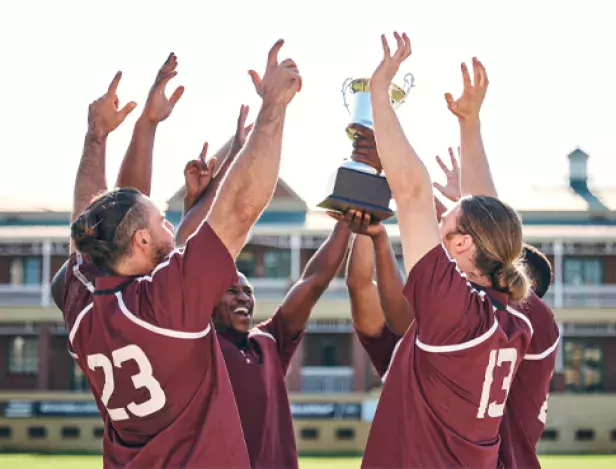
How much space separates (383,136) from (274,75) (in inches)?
18.9

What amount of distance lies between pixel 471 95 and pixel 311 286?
1386 millimetres

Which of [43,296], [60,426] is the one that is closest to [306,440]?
[60,426]

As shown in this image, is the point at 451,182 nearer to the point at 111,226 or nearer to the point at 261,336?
the point at 261,336

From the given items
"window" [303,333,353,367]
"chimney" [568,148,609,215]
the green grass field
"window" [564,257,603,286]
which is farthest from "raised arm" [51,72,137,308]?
"chimney" [568,148,609,215]

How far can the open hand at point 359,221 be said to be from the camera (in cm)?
496

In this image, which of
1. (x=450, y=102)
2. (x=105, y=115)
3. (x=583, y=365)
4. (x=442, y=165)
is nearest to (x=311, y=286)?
(x=442, y=165)

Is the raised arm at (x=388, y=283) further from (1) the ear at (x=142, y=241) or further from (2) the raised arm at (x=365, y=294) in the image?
(1) the ear at (x=142, y=241)

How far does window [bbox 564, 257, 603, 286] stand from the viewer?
1512 inches

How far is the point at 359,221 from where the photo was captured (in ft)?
16.4

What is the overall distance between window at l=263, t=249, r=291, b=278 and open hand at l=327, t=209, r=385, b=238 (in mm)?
33305

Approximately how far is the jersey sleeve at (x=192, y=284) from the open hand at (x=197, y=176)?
1.46 meters

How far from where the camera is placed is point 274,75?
4.14 metres

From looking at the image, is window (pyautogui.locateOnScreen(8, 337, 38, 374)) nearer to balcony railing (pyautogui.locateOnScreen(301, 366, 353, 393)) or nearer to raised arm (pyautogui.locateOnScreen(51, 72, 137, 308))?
balcony railing (pyautogui.locateOnScreen(301, 366, 353, 393))

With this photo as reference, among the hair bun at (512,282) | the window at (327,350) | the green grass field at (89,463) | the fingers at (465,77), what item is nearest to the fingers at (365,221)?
the fingers at (465,77)
